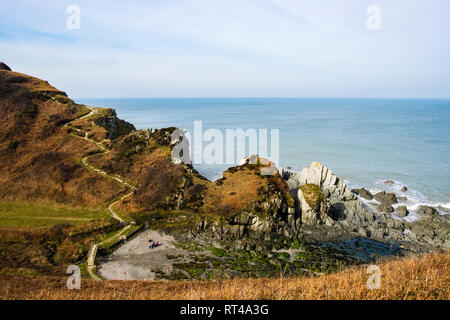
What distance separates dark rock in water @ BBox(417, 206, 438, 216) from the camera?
38.8 m

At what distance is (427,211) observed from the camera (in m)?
39.0

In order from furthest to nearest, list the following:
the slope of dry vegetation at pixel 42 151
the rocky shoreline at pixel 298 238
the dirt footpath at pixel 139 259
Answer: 1. the slope of dry vegetation at pixel 42 151
2. the rocky shoreline at pixel 298 238
3. the dirt footpath at pixel 139 259

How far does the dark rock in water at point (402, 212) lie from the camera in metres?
39.1

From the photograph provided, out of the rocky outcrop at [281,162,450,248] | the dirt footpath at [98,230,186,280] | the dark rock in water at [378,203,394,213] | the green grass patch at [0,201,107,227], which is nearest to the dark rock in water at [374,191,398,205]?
the rocky outcrop at [281,162,450,248]

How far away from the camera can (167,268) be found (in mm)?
25953

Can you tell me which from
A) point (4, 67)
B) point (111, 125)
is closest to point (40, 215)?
point (111, 125)

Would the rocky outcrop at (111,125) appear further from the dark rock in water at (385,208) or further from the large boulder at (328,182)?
the dark rock in water at (385,208)

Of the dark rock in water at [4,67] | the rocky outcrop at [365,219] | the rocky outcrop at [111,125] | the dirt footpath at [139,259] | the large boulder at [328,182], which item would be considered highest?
the dark rock in water at [4,67]

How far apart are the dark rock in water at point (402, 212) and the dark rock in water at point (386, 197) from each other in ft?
10.3

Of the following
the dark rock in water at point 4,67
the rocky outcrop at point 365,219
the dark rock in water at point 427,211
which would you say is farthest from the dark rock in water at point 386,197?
the dark rock in water at point 4,67

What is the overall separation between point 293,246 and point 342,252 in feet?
19.0

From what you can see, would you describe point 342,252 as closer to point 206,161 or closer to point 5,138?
point 206,161

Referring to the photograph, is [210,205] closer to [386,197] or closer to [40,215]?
[40,215]

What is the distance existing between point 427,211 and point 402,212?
384 centimetres
